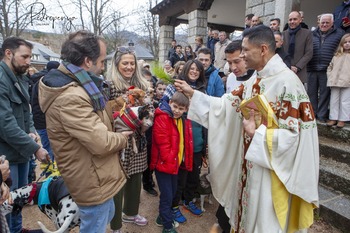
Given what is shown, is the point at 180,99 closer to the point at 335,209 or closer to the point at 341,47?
the point at 335,209

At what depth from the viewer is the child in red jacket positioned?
2.78 m

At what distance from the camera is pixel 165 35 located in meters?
12.5

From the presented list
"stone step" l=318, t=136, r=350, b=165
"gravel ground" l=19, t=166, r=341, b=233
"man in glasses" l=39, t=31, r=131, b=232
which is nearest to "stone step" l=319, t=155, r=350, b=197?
"stone step" l=318, t=136, r=350, b=165

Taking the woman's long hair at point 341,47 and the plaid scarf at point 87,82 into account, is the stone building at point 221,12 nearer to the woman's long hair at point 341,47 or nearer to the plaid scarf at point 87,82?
the woman's long hair at point 341,47

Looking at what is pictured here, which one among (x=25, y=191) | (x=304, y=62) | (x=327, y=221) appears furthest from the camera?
(x=304, y=62)

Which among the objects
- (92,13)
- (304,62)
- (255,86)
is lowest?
(255,86)

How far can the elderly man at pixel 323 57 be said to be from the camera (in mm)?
4391

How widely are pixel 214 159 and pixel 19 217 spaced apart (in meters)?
2.12

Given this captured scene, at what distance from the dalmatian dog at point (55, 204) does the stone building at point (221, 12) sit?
5.43m

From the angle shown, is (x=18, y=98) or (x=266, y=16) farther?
(x=266, y=16)

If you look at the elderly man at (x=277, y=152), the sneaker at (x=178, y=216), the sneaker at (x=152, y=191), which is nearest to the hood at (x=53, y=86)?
the elderly man at (x=277, y=152)

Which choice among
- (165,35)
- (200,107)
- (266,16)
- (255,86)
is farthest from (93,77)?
(165,35)

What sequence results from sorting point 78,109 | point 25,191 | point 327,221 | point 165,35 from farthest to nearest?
1. point 165,35
2. point 327,221
3. point 25,191
4. point 78,109

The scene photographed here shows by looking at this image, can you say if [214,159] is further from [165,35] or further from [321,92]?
[165,35]
